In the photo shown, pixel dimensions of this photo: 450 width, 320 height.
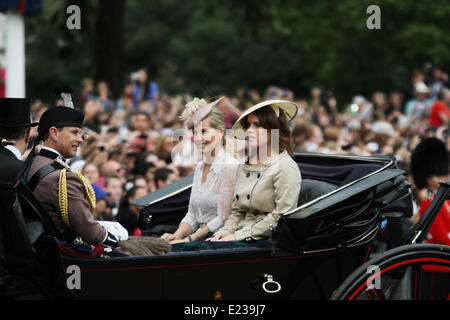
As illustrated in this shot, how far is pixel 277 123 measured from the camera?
477 cm

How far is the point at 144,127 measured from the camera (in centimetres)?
1052

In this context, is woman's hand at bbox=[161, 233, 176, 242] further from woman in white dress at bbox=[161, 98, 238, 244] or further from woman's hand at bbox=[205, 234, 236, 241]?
woman's hand at bbox=[205, 234, 236, 241]

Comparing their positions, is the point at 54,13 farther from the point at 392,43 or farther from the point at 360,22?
the point at 392,43

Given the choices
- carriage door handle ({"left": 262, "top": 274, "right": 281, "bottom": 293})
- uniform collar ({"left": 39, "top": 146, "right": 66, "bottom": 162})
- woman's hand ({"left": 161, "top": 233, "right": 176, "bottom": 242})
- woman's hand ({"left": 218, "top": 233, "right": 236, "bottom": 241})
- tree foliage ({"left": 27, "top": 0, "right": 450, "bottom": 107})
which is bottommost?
carriage door handle ({"left": 262, "top": 274, "right": 281, "bottom": 293})

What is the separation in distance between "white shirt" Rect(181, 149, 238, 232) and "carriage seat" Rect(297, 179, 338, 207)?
Answer: 19.5 inches

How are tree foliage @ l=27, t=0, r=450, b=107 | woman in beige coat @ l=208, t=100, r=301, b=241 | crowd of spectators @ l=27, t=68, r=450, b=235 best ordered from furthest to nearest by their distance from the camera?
tree foliage @ l=27, t=0, r=450, b=107, crowd of spectators @ l=27, t=68, r=450, b=235, woman in beige coat @ l=208, t=100, r=301, b=241

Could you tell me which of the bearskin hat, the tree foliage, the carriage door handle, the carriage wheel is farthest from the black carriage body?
the tree foliage

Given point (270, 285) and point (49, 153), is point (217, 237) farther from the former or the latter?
point (49, 153)

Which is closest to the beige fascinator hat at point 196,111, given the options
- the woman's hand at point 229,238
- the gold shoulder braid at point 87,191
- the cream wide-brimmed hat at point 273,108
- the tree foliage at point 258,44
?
the tree foliage at point 258,44

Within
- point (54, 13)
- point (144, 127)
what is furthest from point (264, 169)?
point (54, 13)

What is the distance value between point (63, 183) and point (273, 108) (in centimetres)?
153

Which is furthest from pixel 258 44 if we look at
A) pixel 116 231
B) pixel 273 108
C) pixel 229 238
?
pixel 116 231

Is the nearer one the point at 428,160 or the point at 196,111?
the point at 196,111

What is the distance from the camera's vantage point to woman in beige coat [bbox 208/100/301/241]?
15.1ft
